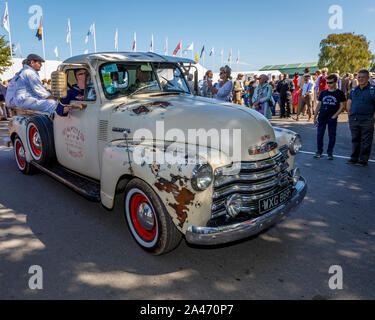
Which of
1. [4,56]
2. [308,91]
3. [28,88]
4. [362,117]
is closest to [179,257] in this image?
[28,88]

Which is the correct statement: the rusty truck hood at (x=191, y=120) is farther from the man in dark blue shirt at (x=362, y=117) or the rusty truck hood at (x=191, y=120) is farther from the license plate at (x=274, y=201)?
the man in dark blue shirt at (x=362, y=117)

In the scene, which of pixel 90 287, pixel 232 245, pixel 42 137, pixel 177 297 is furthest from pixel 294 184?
pixel 42 137

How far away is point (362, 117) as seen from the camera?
6.30 meters

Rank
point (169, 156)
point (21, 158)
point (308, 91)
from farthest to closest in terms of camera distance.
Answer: point (308, 91) → point (21, 158) → point (169, 156)

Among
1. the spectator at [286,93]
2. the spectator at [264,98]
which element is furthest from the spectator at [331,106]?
the spectator at [286,93]

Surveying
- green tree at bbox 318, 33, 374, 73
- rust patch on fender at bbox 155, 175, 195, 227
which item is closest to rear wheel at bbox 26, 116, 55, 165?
rust patch on fender at bbox 155, 175, 195, 227

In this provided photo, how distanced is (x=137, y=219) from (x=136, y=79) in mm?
1911

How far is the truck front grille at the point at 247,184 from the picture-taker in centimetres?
275

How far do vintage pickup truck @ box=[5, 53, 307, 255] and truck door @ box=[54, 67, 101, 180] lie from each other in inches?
0.6

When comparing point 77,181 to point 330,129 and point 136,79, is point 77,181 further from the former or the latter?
point 330,129
